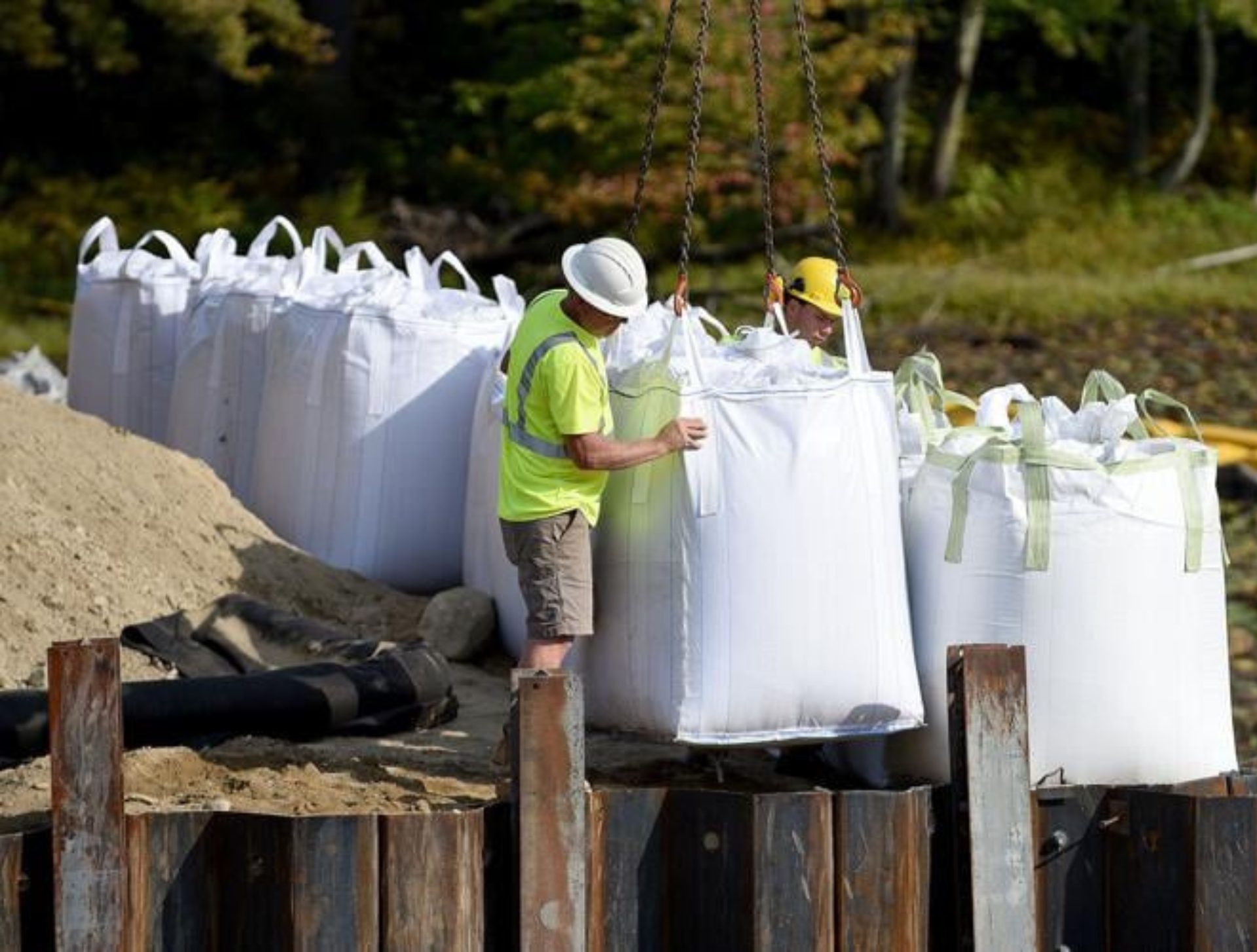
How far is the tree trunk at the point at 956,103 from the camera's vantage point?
2144cm

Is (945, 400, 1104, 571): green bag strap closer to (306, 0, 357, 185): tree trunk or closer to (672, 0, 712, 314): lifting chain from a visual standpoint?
(672, 0, 712, 314): lifting chain

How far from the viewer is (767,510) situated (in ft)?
19.7

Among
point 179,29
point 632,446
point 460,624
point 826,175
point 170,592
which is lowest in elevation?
point 460,624

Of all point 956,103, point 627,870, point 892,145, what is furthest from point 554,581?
point 956,103

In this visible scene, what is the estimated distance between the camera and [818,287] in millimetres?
7602

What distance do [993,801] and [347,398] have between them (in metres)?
3.63

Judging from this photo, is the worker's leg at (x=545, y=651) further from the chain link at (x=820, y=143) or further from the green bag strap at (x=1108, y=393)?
the green bag strap at (x=1108, y=393)

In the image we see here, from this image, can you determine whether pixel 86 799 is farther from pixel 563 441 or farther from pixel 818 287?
pixel 818 287

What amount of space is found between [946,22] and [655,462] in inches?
702

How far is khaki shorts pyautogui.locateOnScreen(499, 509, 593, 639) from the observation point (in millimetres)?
6273

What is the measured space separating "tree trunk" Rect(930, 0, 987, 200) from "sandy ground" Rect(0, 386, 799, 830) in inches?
555

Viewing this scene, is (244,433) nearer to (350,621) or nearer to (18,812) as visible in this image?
(350,621)

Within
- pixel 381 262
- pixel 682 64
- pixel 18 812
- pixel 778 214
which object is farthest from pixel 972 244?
pixel 18 812

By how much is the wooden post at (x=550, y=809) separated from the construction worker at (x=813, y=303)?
2.54 m
